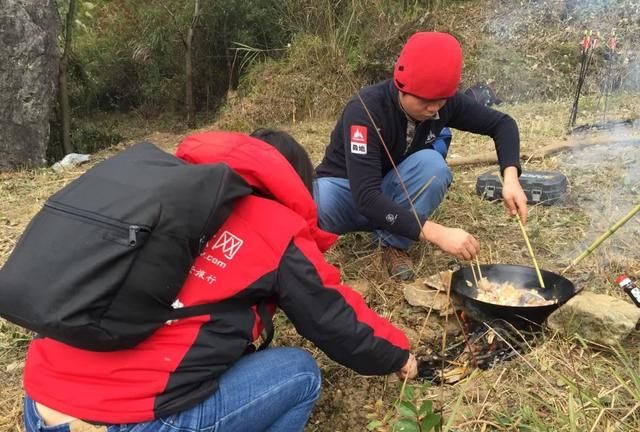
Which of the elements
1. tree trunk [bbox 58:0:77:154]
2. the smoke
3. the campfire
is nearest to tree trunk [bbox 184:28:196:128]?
tree trunk [bbox 58:0:77:154]

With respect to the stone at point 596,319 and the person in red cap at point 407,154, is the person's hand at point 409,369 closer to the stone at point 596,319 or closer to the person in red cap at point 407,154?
the person in red cap at point 407,154

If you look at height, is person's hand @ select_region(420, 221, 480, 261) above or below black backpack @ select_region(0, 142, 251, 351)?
below

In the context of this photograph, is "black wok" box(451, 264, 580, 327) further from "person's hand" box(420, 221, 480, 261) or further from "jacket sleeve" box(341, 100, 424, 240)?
"jacket sleeve" box(341, 100, 424, 240)

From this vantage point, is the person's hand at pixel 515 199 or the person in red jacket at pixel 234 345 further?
the person's hand at pixel 515 199

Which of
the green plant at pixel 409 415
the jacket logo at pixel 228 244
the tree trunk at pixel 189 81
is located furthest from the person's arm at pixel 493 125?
the tree trunk at pixel 189 81

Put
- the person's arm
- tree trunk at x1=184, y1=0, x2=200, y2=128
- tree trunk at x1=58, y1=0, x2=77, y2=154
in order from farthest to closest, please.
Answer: tree trunk at x1=184, y1=0, x2=200, y2=128 → tree trunk at x1=58, y1=0, x2=77, y2=154 → the person's arm

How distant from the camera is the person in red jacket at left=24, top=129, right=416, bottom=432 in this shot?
1.47 meters

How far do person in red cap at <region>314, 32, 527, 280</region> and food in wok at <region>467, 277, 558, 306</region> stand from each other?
196 millimetres

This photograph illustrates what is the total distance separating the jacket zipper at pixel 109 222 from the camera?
130cm

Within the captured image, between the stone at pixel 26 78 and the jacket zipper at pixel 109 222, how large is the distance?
5606 millimetres

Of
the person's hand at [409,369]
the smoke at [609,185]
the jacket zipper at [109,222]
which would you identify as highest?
the jacket zipper at [109,222]

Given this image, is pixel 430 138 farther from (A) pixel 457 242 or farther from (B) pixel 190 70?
(B) pixel 190 70

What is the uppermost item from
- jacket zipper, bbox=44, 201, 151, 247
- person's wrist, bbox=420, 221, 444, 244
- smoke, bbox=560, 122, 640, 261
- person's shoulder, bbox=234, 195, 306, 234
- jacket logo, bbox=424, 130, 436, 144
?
jacket zipper, bbox=44, 201, 151, 247

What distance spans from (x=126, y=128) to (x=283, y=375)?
9011mm
